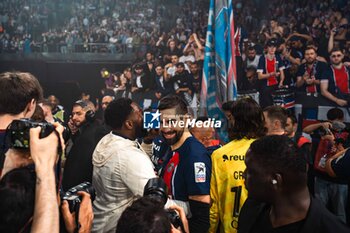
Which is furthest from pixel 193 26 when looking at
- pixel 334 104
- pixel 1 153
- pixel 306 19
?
pixel 1 153

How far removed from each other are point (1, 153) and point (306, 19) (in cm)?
950

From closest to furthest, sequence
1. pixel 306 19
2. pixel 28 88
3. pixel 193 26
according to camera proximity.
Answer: pixel 28 88 < pixel 306 19 < pixel 193 26

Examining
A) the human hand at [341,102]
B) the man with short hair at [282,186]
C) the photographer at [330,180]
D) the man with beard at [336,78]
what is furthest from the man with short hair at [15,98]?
the man with beard at [336,78]

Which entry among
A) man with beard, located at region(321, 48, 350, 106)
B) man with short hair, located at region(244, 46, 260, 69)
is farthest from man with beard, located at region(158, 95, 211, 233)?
man with short hair, located at region(244, 46, 260, 69)

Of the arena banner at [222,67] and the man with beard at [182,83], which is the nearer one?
the arena banner at [222,67]

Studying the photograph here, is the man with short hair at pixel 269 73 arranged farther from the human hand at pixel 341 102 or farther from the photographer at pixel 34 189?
the photographer at pixel 34 189

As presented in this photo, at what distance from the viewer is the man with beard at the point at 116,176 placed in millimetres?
2363

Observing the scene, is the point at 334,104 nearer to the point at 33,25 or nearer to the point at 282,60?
the point at 282,60

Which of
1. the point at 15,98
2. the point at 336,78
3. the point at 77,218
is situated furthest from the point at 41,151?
the point at 336,78

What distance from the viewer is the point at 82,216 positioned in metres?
1.68

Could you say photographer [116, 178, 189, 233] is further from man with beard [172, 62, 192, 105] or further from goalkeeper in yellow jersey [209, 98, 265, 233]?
man with beard [172, 62, 192, 105]

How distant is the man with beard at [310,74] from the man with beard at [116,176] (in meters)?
4.96

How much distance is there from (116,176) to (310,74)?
5.36 m

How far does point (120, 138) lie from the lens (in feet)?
8.61
